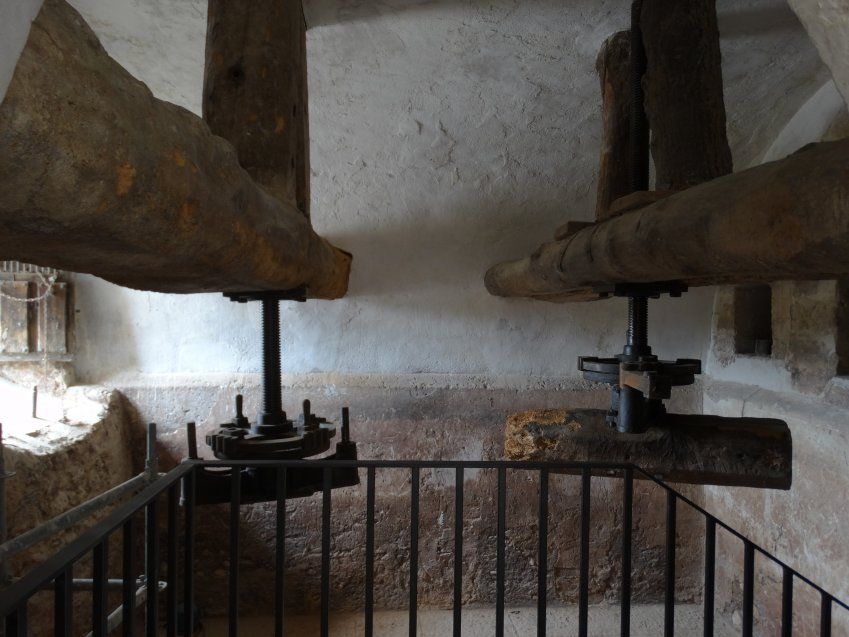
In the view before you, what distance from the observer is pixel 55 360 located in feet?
11.5

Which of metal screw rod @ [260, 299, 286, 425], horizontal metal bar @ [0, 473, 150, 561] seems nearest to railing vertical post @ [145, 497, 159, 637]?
metal screw rod @ [260, 299, 286, 425]

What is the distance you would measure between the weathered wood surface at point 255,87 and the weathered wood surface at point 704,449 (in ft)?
5.40

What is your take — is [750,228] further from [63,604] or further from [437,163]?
[437,163]

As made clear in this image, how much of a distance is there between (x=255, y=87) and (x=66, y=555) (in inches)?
60.8

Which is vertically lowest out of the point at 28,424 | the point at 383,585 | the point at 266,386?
the point at 383,585

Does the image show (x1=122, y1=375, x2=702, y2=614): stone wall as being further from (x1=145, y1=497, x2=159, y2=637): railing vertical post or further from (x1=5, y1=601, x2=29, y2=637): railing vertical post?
(x1=5, y1=601, x2=29, y2=637): railing vertical post

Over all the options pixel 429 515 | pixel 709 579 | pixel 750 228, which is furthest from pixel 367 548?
pixel 429 515

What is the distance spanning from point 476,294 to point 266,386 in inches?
78.2

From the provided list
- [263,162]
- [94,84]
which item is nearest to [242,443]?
[263,162]

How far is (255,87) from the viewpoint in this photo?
72.3 inches

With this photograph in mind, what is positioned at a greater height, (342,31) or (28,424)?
(342,31)

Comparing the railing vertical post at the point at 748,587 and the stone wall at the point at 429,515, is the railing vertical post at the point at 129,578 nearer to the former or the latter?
the railing vertical post at the point at 748,587

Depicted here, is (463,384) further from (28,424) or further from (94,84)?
(94,84)

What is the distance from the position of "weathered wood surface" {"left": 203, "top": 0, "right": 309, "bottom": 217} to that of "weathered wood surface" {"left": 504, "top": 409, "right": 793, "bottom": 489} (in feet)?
5.40
